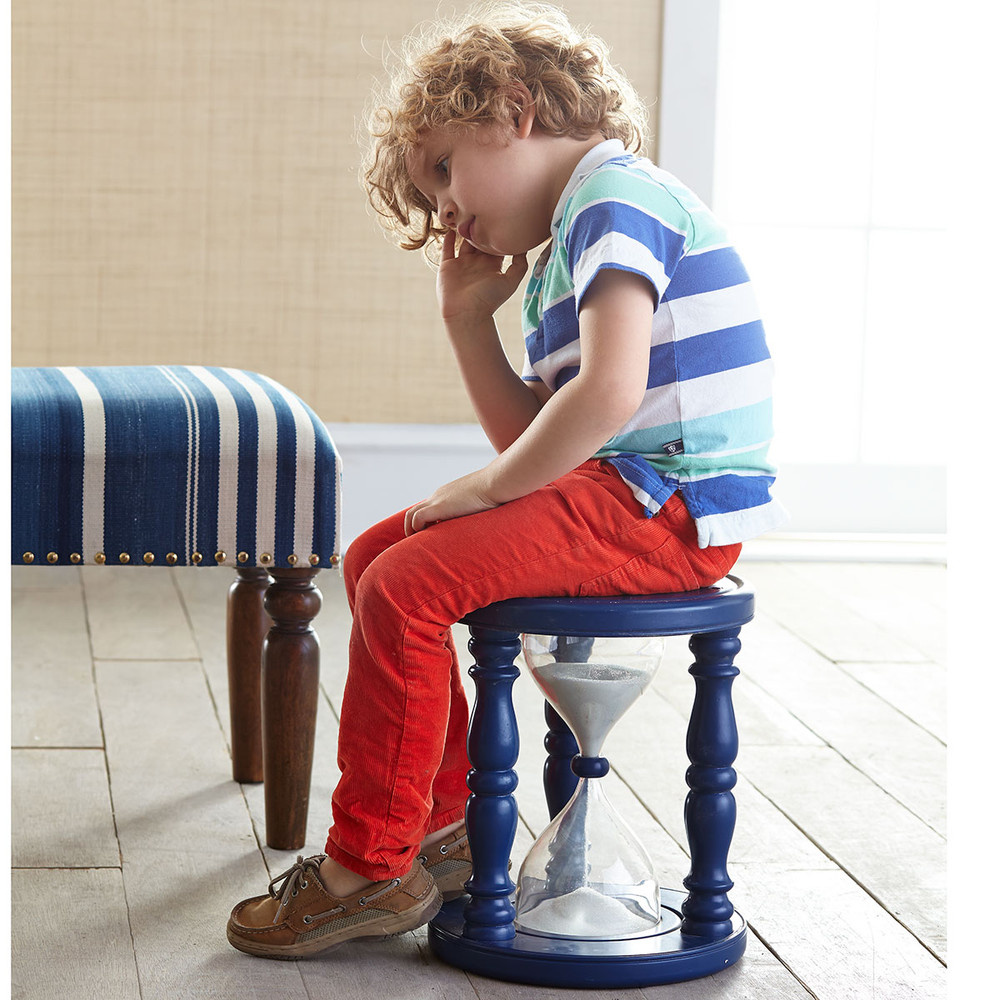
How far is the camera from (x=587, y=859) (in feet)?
3.67

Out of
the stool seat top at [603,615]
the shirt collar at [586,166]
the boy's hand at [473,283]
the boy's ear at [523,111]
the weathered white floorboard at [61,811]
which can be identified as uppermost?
the boy's ear at [523,111]

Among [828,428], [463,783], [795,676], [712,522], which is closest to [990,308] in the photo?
[712,522]

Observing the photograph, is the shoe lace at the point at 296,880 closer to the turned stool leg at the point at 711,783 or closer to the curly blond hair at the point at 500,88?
the turned stool leg at the point at 711,783

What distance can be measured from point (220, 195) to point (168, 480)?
1.52 meters

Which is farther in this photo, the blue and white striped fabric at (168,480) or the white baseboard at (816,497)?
the white baseboard at (816,497)

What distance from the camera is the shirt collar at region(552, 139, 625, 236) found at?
1.10 meters

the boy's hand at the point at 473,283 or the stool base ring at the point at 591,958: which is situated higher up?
the boy's hand at the point at 473,283

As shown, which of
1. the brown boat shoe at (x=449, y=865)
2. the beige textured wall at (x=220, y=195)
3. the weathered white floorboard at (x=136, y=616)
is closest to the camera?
the brown boat shoe at (x=449, y=865)

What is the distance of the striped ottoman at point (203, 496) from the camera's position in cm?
128

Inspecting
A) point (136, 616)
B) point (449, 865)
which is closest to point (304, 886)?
point (449, 865)

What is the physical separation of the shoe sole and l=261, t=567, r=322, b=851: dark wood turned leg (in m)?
0.23

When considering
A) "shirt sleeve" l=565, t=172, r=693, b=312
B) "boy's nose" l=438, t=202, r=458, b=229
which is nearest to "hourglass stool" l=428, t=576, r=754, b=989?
"shirt sleeve" l=565, t=172, r=693, b=312

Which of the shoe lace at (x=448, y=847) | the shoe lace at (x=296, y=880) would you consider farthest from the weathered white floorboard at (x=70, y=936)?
the shoe lace at (x=448, y=847)

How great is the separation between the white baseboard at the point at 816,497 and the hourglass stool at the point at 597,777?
1624mm
